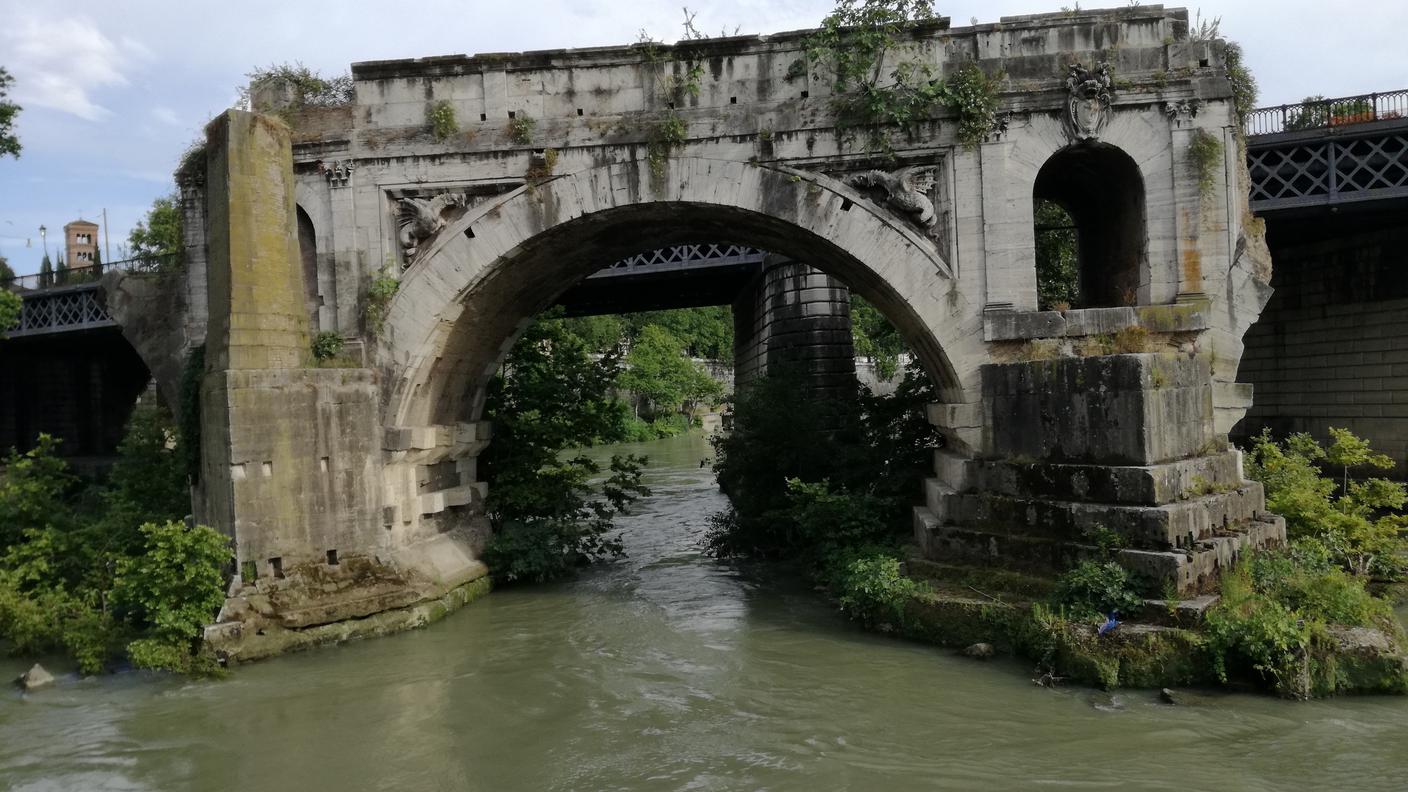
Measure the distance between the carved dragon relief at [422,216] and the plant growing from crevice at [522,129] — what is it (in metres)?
0.87

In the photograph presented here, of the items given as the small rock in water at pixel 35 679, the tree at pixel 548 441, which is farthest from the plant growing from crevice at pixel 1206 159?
the small rock in water at pixel 35 679

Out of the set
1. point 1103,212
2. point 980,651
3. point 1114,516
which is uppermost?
point 1103,212

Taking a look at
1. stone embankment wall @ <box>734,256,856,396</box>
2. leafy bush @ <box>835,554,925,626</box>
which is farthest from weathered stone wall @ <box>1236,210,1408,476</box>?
leafy bush @ <box>835,554,925,626</box>

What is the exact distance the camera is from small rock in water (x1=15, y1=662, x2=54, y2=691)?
875 centimetres

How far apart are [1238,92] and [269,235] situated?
10.5 meters

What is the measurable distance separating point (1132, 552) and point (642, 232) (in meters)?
6.57

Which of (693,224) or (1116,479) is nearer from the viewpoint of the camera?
(1116,479)

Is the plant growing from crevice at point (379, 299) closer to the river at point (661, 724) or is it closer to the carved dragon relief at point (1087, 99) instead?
the river at point (661, 724)

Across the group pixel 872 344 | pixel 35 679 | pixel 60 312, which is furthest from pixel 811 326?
pixel 60 312

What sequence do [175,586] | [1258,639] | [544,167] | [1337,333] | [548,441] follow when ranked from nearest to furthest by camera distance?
[1258,639] → [175,586] → [544,167] → [548,441] → [1337,333]

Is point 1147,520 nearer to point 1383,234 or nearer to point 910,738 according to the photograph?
point 910,738

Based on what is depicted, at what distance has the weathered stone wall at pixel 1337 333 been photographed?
17.1 meters

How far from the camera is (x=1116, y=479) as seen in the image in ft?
26.7

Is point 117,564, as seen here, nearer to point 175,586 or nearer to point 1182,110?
point 175,586
